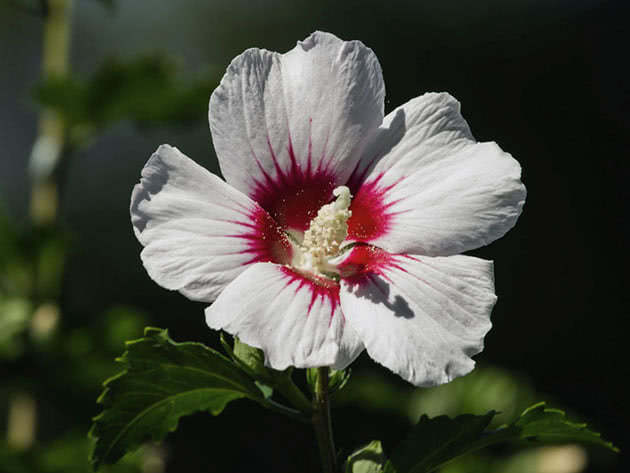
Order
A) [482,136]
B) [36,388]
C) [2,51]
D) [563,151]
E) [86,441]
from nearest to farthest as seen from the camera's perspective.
A: [86,441]
[36,388]
[482,136]
[563,151]
[2,51]

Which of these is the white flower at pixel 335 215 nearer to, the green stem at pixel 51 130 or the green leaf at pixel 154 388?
the green leaf at pixel 154 388

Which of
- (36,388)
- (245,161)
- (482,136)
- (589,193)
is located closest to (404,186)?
(245,161)

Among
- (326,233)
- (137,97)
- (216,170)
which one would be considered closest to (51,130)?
(137,97)

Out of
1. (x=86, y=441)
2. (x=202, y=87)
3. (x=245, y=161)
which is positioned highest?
(x=245, y=161)

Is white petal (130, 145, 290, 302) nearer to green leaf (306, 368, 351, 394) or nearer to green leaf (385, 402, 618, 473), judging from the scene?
green leaf (306, 368, 351, 394)

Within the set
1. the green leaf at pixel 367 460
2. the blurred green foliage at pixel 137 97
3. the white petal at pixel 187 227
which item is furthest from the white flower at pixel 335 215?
the blurred green foliage at pixel 137 97

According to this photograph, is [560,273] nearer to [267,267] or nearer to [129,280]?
[129,280]
